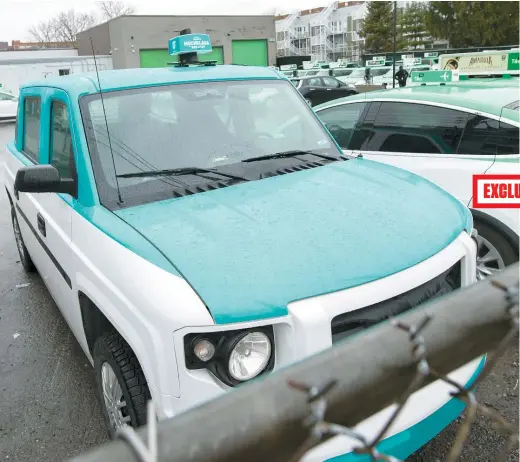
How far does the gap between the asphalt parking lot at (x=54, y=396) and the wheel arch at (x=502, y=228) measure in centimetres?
84

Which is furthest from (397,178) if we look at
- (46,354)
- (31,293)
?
(31,293)

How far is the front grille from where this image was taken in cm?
205

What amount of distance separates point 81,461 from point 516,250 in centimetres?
400

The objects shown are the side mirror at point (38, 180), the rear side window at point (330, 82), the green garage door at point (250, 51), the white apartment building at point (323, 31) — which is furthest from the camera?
the white apartment building at point (323, 31)

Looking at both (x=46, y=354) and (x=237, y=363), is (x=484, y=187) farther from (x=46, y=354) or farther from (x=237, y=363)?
(x=46, y=354)

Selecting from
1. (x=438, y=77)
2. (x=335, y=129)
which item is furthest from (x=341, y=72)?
(x=335, y=129)

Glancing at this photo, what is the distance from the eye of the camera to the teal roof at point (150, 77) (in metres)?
3.25

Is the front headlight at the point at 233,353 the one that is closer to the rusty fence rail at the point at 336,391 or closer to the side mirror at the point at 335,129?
the rusty fence rail at the point at 336,391

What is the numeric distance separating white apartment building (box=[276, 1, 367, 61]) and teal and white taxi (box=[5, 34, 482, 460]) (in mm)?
88807

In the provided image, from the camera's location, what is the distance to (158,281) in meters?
2.06

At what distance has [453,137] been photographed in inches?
→ 178

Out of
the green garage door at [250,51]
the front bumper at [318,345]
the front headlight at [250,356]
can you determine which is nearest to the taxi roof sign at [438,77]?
the front bumper at [318,345]

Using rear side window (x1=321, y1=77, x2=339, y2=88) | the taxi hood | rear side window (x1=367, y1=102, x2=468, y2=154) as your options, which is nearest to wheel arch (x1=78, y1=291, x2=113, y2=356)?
the taxi hood

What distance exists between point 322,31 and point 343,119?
9731 cm
